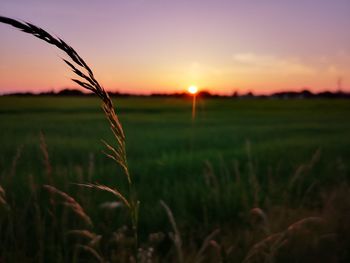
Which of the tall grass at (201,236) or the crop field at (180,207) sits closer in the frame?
the tall grass at (201,236)

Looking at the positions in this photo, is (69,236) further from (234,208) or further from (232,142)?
(232,142)

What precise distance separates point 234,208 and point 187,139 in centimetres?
801

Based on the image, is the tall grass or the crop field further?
the crop field

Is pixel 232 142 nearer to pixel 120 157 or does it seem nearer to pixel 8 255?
pixel 8 255

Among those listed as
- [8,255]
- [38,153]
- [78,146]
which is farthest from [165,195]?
[78,146]

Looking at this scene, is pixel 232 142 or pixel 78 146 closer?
pixel 78 146

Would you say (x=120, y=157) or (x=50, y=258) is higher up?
(x=120, y=157)

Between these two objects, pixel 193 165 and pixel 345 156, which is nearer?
pixel 193 165

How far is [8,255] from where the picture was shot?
2047 millimetres

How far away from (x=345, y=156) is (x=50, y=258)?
644cm

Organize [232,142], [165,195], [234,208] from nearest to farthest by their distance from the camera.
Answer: [234,208]
[165,195]
[232,142]

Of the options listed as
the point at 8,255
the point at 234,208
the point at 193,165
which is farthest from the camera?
the point at 193,165

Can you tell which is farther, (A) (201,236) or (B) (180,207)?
(B) (180,207)

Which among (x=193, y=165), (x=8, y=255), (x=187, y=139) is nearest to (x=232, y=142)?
(x=187, y=139)
